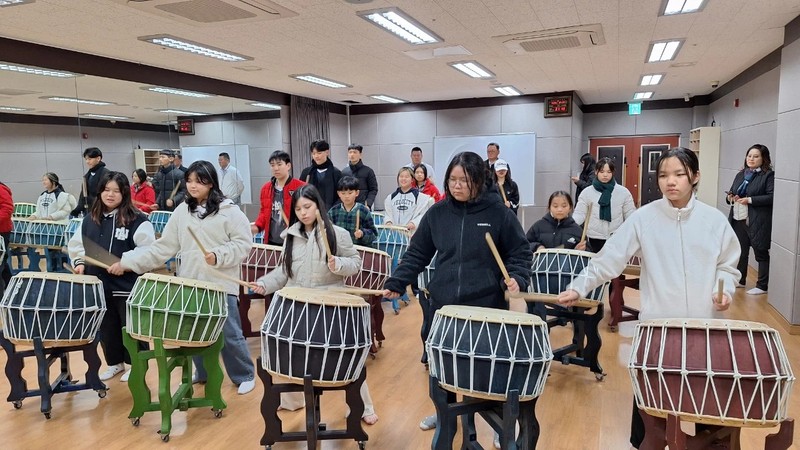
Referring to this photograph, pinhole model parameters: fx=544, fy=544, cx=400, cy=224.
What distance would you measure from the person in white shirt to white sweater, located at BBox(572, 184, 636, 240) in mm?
5596

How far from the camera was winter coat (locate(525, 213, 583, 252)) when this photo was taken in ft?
14.2

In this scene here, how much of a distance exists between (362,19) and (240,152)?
16.5ft

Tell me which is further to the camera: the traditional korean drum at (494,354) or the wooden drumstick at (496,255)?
the wooden drumstick at (496,255)

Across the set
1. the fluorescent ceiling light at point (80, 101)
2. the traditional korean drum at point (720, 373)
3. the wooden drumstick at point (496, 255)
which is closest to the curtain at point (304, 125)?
the fluorescent ceiling light at point (80, 101)

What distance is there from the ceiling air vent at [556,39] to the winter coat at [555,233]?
182 centimetres

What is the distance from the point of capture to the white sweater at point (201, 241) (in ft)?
11.1

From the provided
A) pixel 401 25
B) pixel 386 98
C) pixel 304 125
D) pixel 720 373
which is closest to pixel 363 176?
pixel 401 25

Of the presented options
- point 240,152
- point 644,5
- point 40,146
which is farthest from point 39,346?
point 240,152

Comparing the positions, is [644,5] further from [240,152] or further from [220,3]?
[240,152]

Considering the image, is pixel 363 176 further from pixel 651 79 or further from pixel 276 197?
pixel 651 79

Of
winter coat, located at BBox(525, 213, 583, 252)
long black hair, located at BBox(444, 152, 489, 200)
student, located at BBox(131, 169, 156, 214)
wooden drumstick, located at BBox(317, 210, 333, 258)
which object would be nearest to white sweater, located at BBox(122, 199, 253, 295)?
wooden drumstick, located at BBox(317, 210, 333, 258)

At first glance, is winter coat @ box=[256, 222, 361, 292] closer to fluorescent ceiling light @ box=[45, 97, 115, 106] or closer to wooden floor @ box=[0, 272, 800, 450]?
wooden floor @ box=[0, 272, 800, 450]

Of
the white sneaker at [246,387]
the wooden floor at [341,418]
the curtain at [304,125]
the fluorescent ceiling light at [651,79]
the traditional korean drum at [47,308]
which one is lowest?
the wooden floor at [341,418]

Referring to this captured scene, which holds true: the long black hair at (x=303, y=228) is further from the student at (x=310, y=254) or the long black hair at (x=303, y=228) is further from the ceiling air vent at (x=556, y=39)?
the ceiling air vent at (x=556, y=39)
